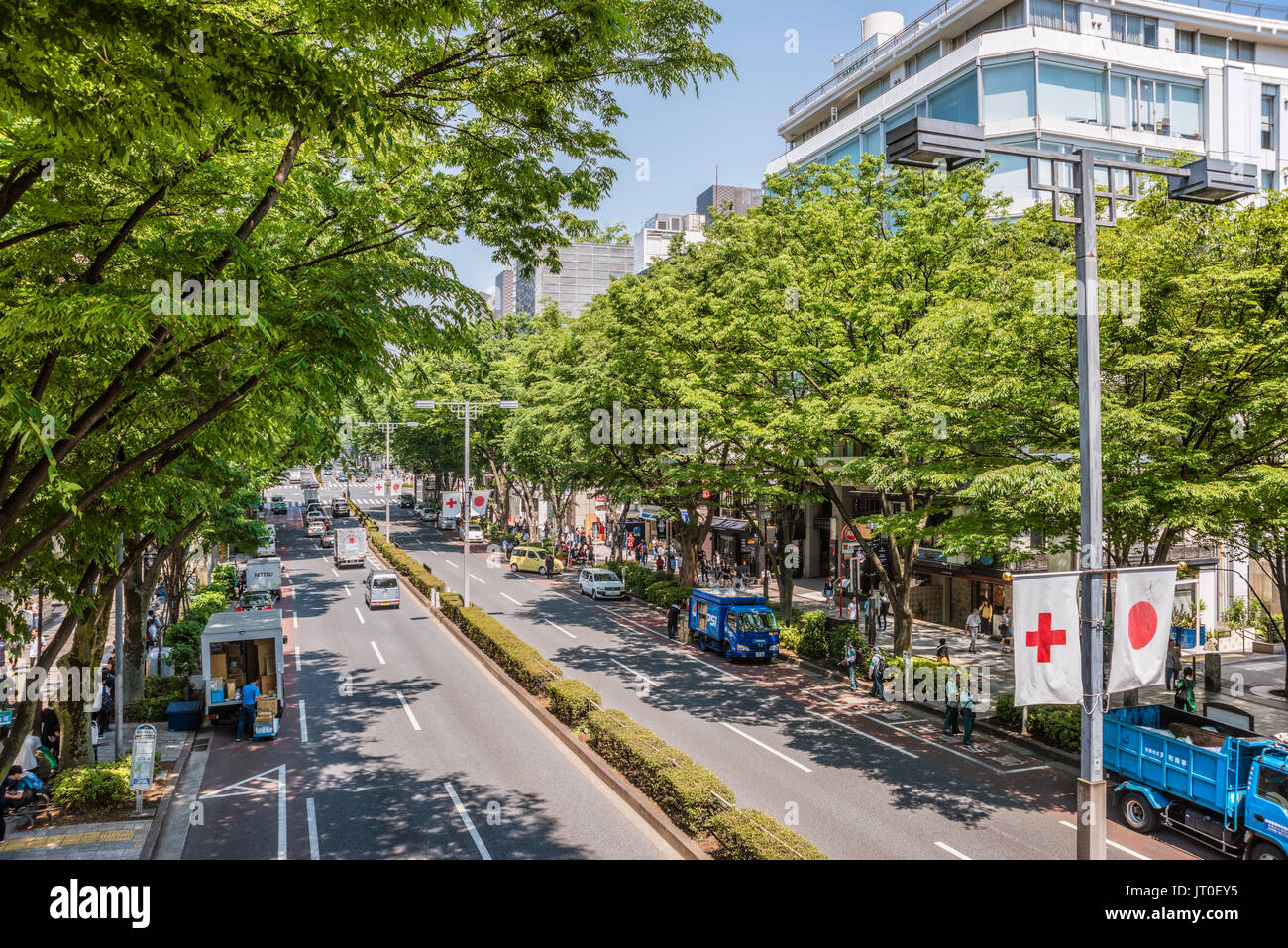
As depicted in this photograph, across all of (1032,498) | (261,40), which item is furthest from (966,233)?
(261,40)

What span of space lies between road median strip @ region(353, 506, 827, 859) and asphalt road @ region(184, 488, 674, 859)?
0.34 m

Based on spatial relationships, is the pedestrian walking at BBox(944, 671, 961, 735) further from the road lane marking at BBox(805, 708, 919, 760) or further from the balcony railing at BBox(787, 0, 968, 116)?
the balcony railing at BBox(787, 0, 968, 116)

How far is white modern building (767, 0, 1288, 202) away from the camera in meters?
31.4

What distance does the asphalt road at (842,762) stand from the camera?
1359cm

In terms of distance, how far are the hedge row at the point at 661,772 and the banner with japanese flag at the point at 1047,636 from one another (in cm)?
587

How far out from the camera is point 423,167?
36.4 ft

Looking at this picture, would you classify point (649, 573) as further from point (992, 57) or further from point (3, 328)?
point (3, 328)

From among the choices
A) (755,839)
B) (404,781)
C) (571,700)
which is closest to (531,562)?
(571,700)

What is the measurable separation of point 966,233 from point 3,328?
2006cm

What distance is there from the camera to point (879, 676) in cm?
2291

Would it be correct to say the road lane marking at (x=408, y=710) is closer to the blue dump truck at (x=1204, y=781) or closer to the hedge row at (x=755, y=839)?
the hedge row at (x=755, y=839)

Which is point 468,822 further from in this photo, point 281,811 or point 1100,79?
point 1100,79

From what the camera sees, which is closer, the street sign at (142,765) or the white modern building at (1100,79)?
the street sign at (142,765)

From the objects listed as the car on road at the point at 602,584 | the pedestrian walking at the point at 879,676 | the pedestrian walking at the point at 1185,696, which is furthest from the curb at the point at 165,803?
the pedestrian walking at the point at 1185,696
